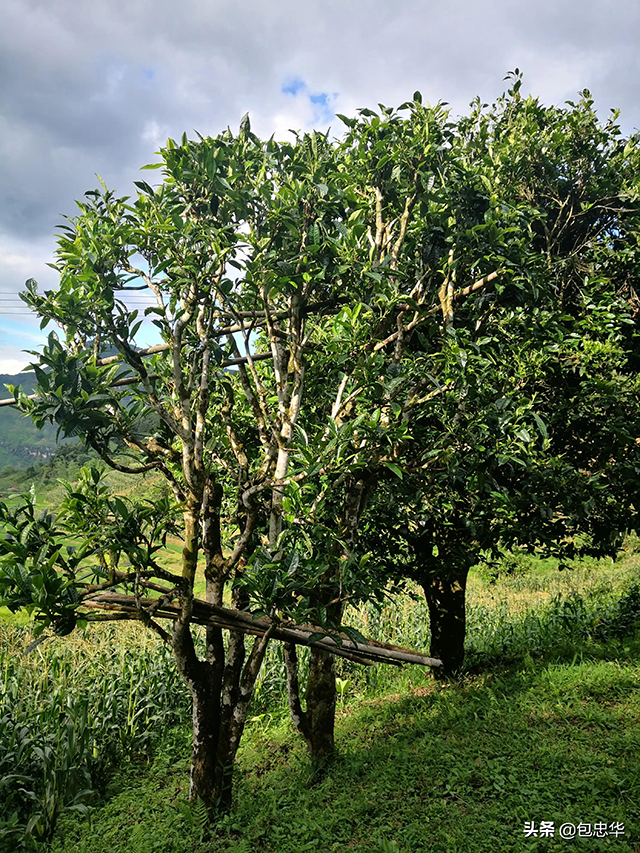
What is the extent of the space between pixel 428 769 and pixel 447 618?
82.0 inches

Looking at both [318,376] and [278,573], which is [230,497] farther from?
[278,573]

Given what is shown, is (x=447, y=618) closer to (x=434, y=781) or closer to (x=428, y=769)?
(x=428, y=769)

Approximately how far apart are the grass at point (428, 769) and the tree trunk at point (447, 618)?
10.6 inches

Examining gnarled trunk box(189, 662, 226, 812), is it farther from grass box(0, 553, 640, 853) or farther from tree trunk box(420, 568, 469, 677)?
tree trunk box(420, 568, 469, 677)

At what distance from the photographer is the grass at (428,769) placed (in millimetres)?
3299

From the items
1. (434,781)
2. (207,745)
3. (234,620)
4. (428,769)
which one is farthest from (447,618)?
(234,620)

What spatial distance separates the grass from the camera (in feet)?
10.8

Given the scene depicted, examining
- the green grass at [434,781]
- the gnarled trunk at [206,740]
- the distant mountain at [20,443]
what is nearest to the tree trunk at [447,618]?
the green grass at [434,781]

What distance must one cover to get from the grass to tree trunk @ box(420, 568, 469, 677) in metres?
0.27

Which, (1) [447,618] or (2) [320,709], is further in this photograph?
(1) [447,618]

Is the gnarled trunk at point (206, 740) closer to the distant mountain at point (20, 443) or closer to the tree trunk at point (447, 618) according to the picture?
the tree trunk at point (447, 618)

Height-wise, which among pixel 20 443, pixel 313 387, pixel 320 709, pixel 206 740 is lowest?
pixel 320 709

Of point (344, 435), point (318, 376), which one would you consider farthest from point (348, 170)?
point (344, 435)

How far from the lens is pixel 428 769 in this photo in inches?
158
